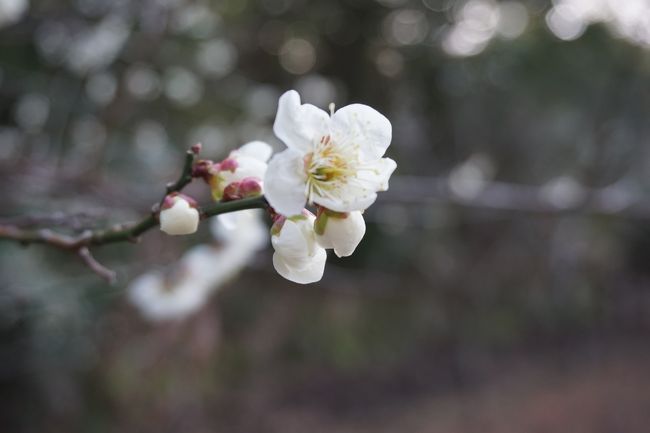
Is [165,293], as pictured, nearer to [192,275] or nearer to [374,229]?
[192,275]

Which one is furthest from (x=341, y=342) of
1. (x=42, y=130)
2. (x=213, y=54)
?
(x=42, y=130)

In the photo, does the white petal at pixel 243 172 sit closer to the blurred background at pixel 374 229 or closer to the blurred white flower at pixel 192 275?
the blurred white flower at pixel 192 275

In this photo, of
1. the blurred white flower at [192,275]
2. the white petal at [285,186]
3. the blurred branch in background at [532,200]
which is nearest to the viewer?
the white petal at [285,186]

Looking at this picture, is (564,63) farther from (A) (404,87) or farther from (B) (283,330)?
(B) (283,330)

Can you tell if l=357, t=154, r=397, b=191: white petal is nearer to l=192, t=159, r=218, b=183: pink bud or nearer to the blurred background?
l=192, t=159, r=218, b=183: pink bud

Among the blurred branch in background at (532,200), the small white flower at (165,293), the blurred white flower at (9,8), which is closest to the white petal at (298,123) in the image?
the small white flower at (165,293)

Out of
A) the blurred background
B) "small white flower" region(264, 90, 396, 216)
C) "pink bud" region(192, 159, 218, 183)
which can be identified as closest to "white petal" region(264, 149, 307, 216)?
"small white flower" region(264, 90, 396, 216)

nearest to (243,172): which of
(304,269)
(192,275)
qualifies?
(304,269)
